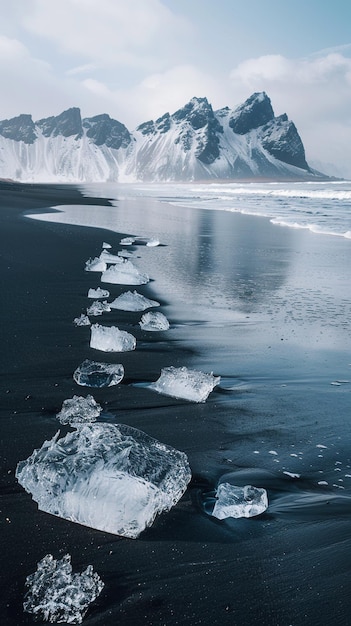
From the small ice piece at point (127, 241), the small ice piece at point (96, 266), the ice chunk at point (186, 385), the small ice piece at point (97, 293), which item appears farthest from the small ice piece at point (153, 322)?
the small ice piece at point (127, 241)

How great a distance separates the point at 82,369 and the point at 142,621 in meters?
2.18

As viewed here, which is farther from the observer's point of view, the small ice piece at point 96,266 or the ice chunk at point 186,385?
the small ice piece at point 96,266

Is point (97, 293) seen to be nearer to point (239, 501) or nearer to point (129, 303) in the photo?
point (129, 303)

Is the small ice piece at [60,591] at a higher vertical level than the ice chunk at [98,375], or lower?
lower

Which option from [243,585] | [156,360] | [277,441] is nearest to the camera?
[243,585]

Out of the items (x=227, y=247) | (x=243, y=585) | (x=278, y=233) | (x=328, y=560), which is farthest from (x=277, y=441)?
(x=278, y=233)

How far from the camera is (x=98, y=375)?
3.55 metres

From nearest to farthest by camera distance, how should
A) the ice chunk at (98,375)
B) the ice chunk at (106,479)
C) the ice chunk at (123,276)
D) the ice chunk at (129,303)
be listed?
the ice chunk at (106,479), the ice chunk at (98,375), the ice chunk at (129,303), the ice chunk at (123,276)

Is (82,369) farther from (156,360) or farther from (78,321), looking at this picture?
(78,321)

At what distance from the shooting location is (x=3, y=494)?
216 centimetres

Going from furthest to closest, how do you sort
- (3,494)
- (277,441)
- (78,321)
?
(78,321)
(277,441)
(3,494)

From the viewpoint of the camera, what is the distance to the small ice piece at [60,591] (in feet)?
5.14

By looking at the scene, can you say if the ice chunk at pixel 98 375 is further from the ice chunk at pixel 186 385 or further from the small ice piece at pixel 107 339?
the small ice piece at pixel 107 339

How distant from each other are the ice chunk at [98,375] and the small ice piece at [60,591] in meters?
1.84
